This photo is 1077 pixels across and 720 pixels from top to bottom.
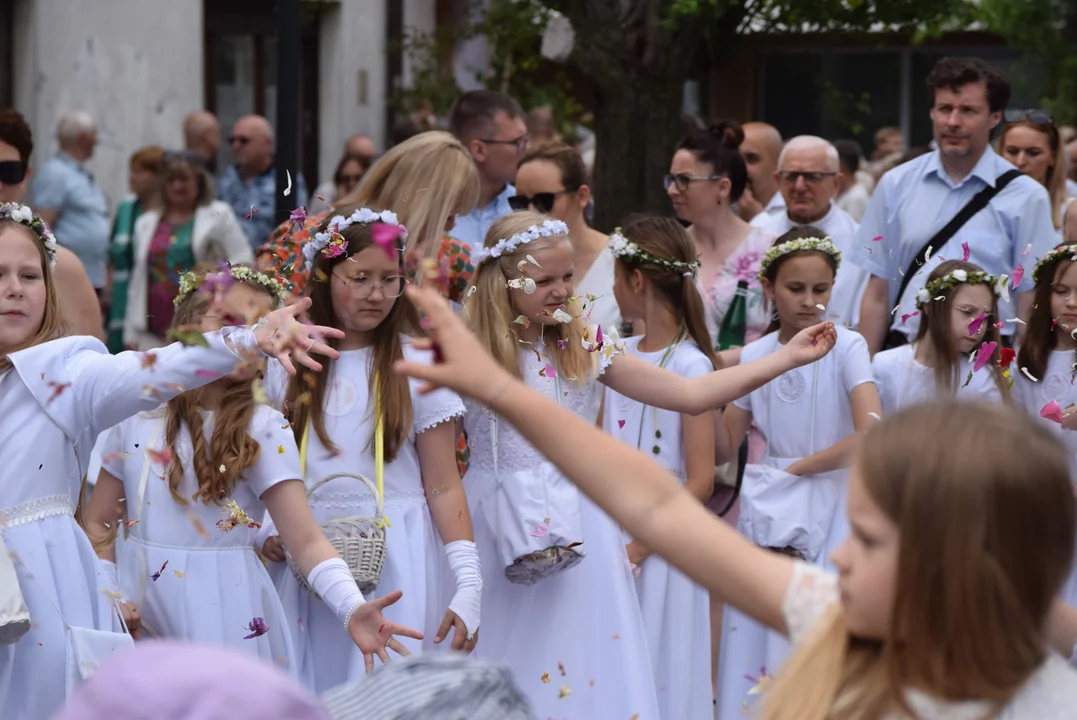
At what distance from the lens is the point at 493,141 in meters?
7.40

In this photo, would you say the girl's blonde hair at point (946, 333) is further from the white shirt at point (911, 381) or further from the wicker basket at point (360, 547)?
the wicker basket at point (360, 547)

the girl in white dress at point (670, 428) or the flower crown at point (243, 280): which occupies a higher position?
the flower crown at point (243, 280)

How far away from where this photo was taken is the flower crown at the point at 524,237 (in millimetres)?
4961

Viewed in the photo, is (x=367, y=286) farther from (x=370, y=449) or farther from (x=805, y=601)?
(x=805, y=601)

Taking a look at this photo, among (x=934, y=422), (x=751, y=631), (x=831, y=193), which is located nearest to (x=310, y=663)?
(x=751, y=631)

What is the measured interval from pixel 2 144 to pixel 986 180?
378 centimetres

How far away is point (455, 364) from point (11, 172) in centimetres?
370

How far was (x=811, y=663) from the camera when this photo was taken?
2.16m

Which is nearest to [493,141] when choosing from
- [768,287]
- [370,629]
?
[768,287]

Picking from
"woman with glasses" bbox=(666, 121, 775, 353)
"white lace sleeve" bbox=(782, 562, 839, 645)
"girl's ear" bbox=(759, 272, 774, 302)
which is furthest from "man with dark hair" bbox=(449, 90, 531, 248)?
"white lace sleeve" bbox=(782, 562, 839, 645)

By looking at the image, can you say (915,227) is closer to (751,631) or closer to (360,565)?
(751,631)

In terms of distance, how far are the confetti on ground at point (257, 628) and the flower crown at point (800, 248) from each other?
2571 millimetres

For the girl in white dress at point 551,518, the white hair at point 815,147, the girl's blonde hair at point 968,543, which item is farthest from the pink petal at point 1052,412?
the girl's blonde hair at point 968,543

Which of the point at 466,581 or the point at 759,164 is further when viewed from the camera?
the point at 759,164
